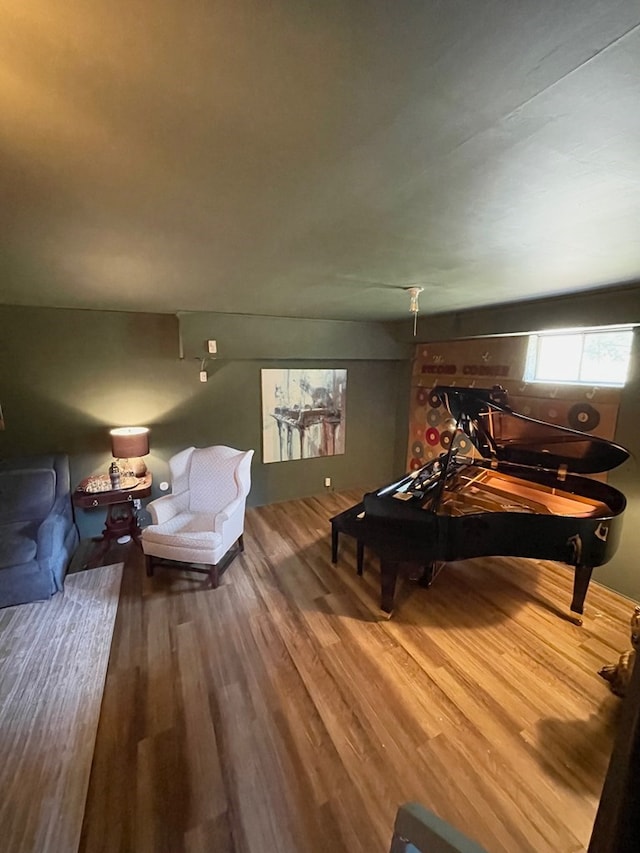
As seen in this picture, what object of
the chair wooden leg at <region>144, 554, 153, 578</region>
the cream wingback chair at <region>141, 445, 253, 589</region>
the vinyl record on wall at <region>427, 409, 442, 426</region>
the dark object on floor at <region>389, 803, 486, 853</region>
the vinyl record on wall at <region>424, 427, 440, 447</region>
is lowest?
the chair wooden leg at <region>144, 554, 153, 578</region>

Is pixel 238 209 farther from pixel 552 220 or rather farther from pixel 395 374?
pixel 395 374

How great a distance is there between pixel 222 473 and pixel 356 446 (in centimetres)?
231

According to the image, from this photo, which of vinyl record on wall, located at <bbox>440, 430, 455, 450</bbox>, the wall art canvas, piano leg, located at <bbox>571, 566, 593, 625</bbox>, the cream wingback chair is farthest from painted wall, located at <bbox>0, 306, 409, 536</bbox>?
piano leg, located at <bbox>571, 566, 593, 625</bbox>

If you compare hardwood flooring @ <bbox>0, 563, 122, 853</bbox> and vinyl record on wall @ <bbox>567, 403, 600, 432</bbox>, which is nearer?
hardwood flooring @ <bbox>0, 563, 122, 853</bbox>

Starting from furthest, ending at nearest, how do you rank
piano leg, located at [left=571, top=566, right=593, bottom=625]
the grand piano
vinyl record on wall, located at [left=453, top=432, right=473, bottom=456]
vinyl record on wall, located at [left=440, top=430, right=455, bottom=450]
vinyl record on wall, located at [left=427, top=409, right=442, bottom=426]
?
vinyl record on wall, located at [left=427, top=409, right=442, bottom=426] < vinyl record on wall, located at [left=440, top=430, right=455, bottom=450] < vinyl record on wall, located at [left=453, top=432, right=473, bottom=456] < piano leg, located at [left=571, top=566, right=593, bottom=625] < the grand piano

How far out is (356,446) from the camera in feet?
17.1

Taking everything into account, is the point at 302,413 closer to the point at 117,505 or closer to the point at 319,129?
the point at 117,505

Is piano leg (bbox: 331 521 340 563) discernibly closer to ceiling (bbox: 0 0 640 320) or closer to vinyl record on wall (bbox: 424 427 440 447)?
vinyl record on wall (bbox: 424 427 440 447)

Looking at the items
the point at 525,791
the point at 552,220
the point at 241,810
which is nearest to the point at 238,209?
the point at 552,220

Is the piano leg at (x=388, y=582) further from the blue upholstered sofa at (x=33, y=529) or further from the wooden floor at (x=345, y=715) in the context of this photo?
the blue upholstered sofa at (x=33, y=529)

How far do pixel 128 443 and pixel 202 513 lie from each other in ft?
3.37

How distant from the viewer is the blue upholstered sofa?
2662mm

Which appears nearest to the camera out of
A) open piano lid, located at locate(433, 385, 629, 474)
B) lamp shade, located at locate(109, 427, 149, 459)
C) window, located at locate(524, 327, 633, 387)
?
open piano lid, located at locate(433, 385, 629, 474)

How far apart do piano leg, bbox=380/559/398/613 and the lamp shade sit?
2.61 m
